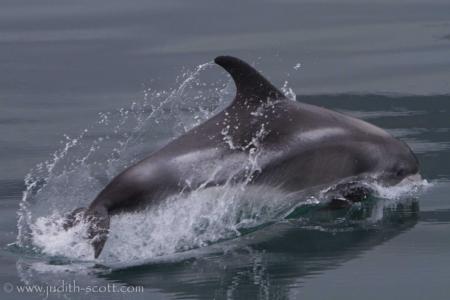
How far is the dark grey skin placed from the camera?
10062 millimetres

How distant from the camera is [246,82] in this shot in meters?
10.7

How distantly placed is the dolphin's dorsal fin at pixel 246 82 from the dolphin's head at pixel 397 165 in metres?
1.46

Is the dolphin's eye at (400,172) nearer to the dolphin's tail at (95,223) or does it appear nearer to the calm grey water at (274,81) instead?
the calm grey water at (274,81)

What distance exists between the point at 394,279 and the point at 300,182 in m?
1.83

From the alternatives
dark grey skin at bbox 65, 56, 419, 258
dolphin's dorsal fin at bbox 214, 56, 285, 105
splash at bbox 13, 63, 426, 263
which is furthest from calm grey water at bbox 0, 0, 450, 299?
dolphin's dorsal fin at bbox 214, 56, 285, 105

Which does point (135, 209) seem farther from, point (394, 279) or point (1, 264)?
point (394, 279)

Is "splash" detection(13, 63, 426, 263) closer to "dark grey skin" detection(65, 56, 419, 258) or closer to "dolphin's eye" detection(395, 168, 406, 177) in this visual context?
"dark grey skin" detection(65, 56, 419, 258)

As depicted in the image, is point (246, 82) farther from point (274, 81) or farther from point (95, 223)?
point (274, 81)

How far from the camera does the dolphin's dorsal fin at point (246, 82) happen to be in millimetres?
10711

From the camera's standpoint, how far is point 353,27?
61.2 ft

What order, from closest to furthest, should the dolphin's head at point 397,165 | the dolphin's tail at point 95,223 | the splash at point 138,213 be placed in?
the dolphin's tail at point 95,223
the splash at point 138,213
the dolphin's head at point 397,165

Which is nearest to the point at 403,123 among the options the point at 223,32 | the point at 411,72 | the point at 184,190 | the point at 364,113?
the point at 364,113

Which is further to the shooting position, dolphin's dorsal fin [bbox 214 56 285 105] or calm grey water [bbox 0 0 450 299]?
dolphin's dorsal fin [bbox 214 56 285 105]

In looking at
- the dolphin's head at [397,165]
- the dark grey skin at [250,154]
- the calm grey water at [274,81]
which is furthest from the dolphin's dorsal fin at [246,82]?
the dolphin's head at [397,165]
